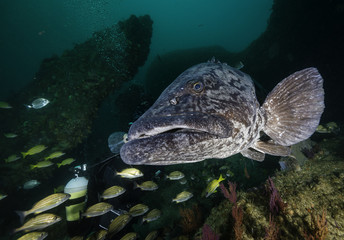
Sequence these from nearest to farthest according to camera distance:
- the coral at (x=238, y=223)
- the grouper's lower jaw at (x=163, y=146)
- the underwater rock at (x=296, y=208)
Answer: the grouper's lower jaw at (x=163, y=146) < the underwater rock at (x=296, y=208) < the coral at (x=238, y=223)

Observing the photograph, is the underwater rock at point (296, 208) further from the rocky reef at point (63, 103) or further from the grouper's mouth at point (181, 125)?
the rocky reef at point (63, 103)

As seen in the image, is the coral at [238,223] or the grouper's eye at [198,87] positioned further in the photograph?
the coral at [238,223]

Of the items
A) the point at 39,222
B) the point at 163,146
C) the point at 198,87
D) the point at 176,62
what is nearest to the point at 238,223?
the point at 163,146

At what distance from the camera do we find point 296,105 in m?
2.72

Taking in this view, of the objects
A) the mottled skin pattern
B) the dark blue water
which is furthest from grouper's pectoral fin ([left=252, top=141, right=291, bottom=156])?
the dark blue water

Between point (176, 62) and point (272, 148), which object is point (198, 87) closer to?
point (272, 148)

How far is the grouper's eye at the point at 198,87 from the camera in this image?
2.15m

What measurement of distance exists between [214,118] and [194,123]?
0.31 m

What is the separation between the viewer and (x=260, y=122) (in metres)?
2.83

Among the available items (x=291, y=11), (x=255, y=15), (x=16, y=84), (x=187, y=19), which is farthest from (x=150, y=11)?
(x=291, y=11)

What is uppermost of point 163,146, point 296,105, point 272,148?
point 163,146

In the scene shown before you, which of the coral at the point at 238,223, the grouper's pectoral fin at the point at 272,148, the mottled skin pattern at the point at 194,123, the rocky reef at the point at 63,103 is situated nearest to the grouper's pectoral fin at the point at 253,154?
the grouper's pectoral fin at the point at 272,148

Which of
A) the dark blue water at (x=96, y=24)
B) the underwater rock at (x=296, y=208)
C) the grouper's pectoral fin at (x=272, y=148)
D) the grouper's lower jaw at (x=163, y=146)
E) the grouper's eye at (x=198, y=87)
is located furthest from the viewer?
the dark blue water at (x=96, y=24)

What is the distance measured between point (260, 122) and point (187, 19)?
184 metres
